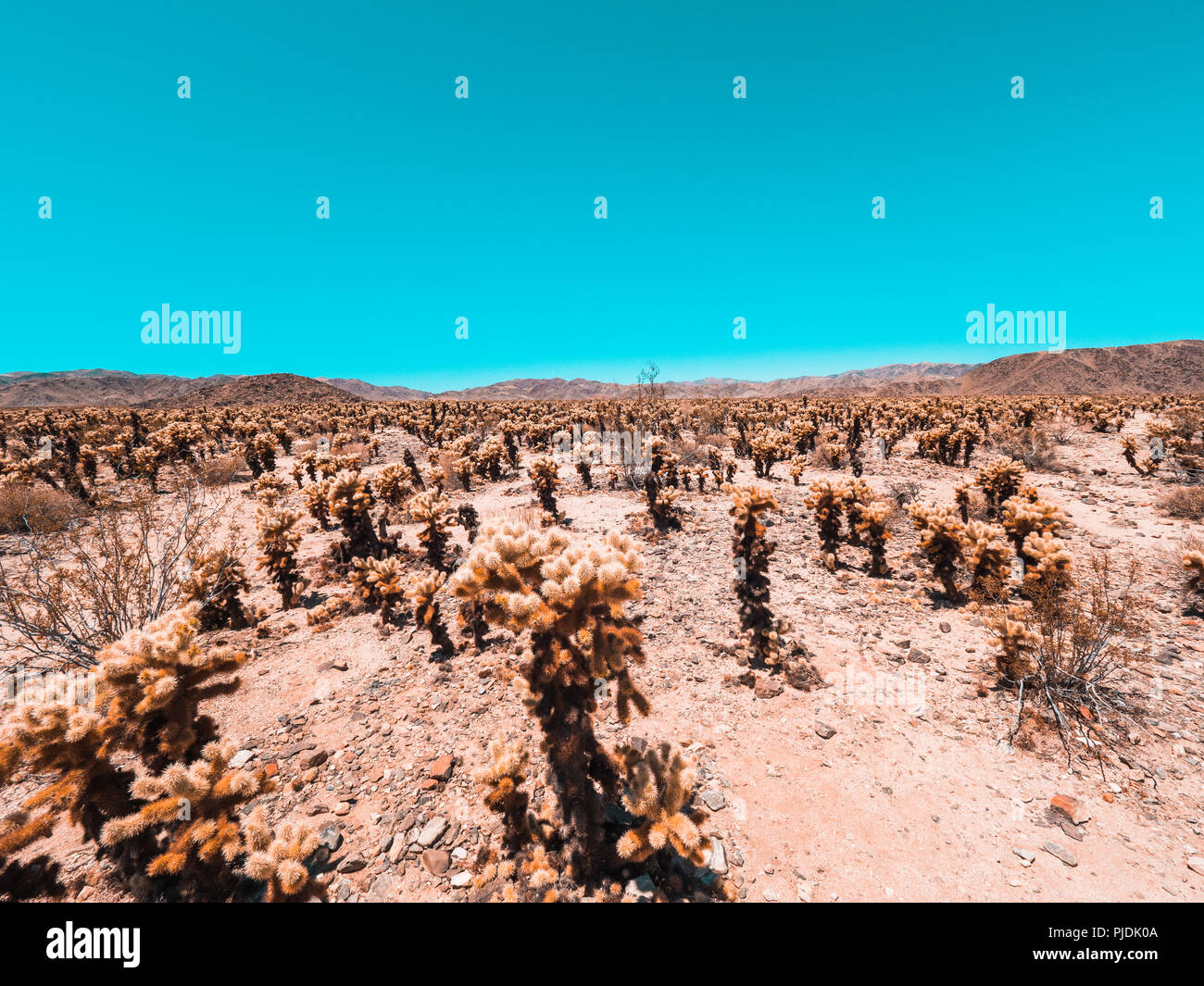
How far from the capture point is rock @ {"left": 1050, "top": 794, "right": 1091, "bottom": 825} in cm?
409

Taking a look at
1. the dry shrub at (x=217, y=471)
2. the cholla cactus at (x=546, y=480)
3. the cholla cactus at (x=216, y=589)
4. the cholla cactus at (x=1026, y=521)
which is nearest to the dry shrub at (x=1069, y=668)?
the cholla cactus at (x=1026, y=521)

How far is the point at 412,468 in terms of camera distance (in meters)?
17.0

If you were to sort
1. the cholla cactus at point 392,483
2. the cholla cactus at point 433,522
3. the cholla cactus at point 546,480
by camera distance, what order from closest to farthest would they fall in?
the cholla cactus at point 433,522, the cholla cactus at point 546,480, the cholla cactus at point 392,483

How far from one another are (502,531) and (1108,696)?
7.90 meters

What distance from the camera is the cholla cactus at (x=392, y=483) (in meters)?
14.0

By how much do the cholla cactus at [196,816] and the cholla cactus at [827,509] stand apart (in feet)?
33.5

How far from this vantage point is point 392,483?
1421 cm

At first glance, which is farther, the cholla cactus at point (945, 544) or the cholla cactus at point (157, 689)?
the cholla cactus at point (945, 544)

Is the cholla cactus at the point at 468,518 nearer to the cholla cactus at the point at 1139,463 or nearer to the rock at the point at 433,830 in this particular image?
the rock at the point at 433,830

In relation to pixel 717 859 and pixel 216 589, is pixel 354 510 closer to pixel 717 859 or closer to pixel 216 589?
pixel 216 589

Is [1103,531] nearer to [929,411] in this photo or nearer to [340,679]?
[340,679]

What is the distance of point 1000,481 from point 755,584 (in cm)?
965

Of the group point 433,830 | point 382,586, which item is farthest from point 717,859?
point 382,586
